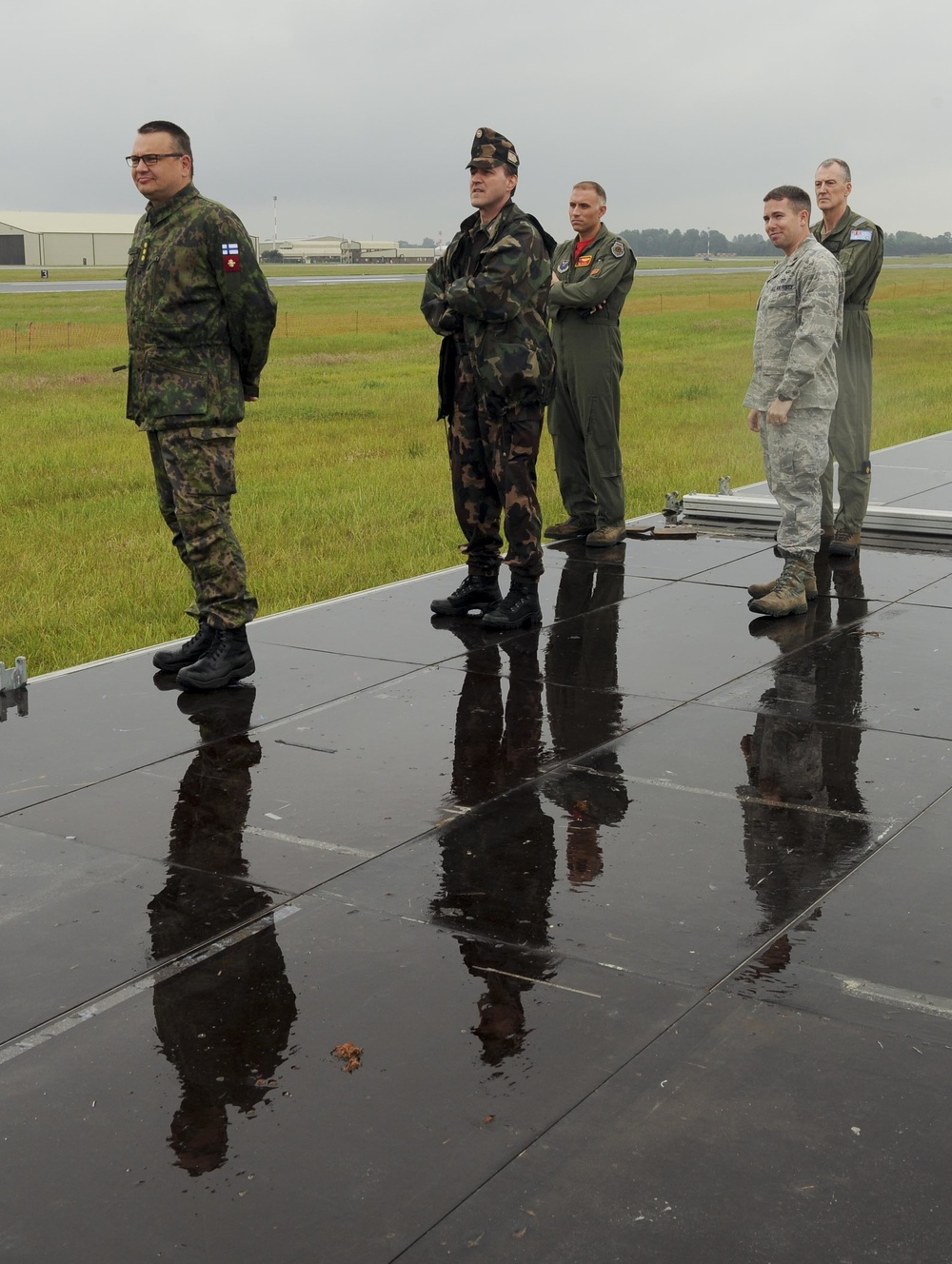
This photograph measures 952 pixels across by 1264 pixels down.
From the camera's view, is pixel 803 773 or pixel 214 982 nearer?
pixel 214 982

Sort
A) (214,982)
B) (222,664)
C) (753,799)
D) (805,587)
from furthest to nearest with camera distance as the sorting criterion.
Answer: (805,587) → (222,664) → (753,799) → (214,982)

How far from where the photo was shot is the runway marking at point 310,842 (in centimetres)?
414

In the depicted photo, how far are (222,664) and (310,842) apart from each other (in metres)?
1.74

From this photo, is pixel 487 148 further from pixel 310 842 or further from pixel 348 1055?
pixel 348 1055

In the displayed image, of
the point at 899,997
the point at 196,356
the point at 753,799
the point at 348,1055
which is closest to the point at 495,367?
the point at 196,356

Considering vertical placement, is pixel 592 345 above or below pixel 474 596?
above

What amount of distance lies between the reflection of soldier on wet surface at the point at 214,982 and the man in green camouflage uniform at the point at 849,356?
474 cm

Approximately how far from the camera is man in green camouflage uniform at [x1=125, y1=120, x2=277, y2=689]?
555cm

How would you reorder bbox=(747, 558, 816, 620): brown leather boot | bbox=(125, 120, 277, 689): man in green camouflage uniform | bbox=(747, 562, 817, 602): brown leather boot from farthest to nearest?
bbox=(747, 562, 817, 602): brown leather boot, bbox=(747, 558, 816, 620): brown leather boot, bbox=(125, 120, 277, 689): man in green camouflage uniform

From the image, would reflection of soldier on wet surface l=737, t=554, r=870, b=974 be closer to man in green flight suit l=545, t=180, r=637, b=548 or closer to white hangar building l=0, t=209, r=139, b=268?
man in green flight suit l=545, t=180, r=637, b=548

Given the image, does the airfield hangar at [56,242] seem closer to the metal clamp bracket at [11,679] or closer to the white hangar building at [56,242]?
the white hangar building at [56,242]

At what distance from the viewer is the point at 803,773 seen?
191 inches

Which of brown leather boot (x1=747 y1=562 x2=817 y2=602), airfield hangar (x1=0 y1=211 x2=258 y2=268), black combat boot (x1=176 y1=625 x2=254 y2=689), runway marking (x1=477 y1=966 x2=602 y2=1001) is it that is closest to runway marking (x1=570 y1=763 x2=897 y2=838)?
runway marking (x1=477 y1=966 x2=602 y2=1001)

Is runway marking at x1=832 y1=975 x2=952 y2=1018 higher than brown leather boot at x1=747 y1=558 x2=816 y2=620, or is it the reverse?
brown leather boot at x1=747 y1=558 x2=816 y2=620
